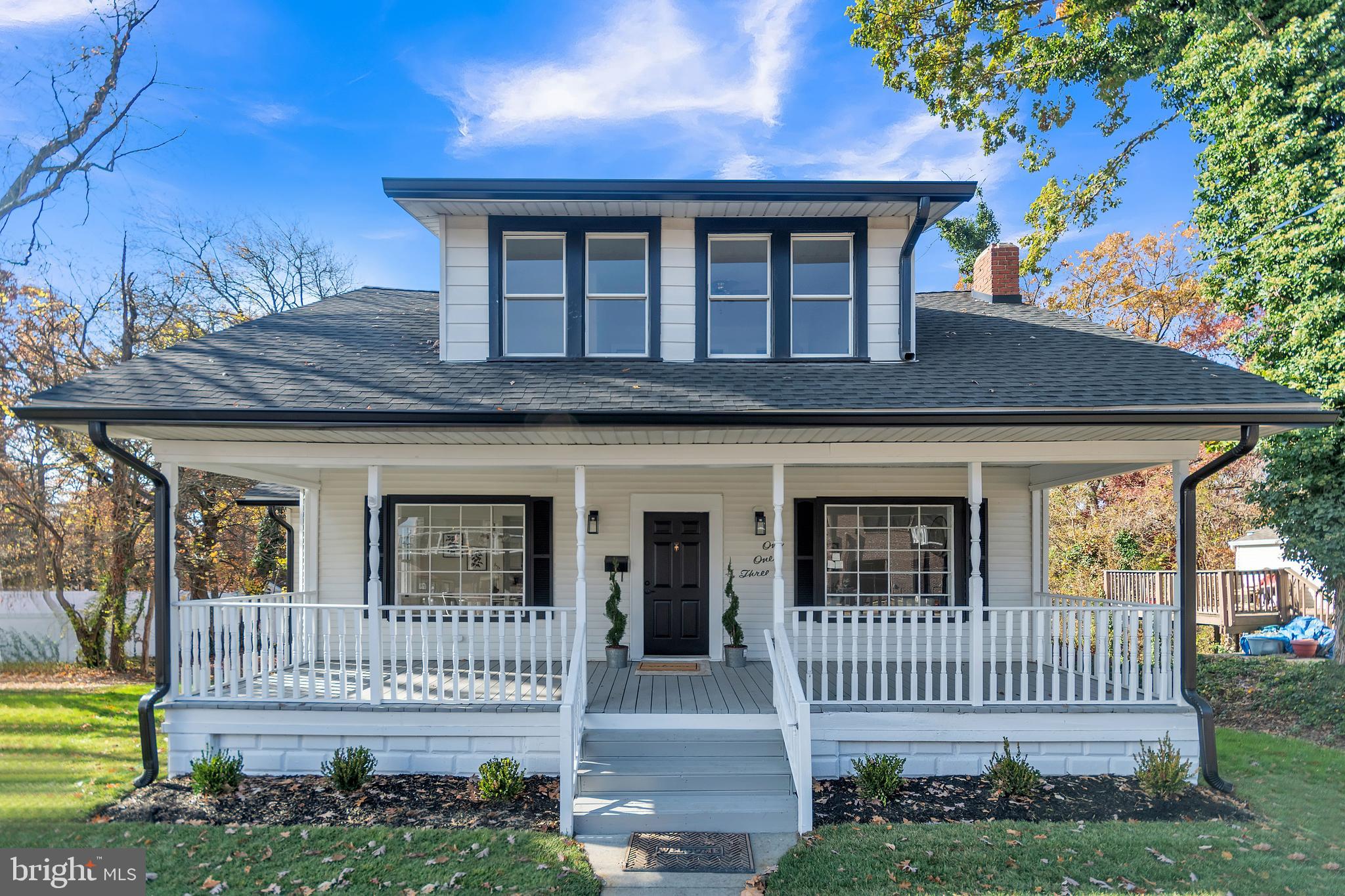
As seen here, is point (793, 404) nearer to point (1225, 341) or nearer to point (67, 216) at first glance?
point (67, 216)

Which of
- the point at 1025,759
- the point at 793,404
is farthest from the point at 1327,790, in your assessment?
the point at 793,404

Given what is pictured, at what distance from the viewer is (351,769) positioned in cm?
632

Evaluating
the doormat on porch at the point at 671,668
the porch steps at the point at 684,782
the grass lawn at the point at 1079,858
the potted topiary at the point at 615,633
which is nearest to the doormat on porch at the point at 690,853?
the porch steps at the point at 684,782

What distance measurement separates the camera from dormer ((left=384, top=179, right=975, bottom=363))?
8555mm

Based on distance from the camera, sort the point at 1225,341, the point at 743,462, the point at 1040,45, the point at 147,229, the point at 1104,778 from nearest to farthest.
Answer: the point at 1104,778 < the point at 743,462 < the point at 1225,341 < the point at 1040,45 < the point at 147,229

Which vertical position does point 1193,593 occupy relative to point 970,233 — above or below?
below

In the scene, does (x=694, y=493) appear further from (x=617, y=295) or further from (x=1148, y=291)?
(x=1148, y=291)

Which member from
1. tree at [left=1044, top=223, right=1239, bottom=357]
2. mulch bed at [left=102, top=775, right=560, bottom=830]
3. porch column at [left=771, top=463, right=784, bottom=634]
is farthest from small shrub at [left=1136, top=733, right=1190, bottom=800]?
tree at [left=1044, top=223, right=1239, bottom=357]

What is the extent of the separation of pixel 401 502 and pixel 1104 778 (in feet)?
27.0

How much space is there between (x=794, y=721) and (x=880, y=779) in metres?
0.92

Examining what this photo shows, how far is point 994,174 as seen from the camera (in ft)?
55.2

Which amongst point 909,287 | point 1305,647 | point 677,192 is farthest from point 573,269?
point 1305,647

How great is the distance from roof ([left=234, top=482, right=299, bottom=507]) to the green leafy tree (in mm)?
6671

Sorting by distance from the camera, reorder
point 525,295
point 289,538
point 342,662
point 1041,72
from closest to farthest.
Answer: point 342,662 → point 525,295 → point 289,538 → point 1041,72
